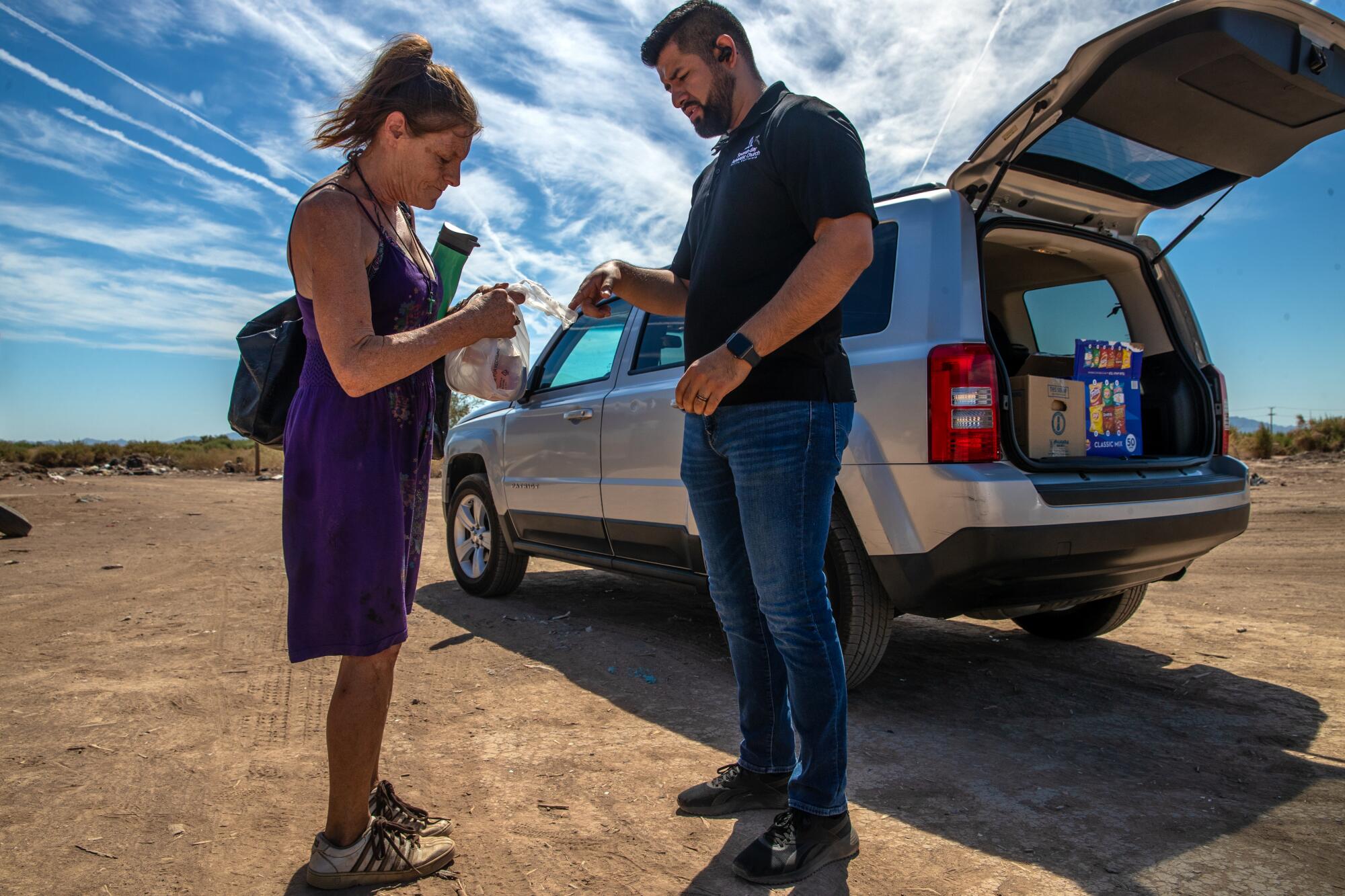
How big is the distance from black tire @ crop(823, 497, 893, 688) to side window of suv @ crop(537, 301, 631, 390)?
1.94 m

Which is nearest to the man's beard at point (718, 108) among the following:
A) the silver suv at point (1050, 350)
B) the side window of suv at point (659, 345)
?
the silver suv at point (1050, 350)

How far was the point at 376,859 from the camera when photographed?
6.57 feet

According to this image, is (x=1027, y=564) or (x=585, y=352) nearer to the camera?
(x=1027, y=564)

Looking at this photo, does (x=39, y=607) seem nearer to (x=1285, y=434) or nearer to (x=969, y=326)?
(x=969, y=326)

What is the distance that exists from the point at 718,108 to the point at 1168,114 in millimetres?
1823

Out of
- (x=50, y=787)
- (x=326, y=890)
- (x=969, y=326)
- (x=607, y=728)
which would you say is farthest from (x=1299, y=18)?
(x=50, y=787)

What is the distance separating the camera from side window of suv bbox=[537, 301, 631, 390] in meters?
4.68

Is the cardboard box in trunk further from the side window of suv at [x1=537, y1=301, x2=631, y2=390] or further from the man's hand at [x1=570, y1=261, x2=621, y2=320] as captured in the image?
the side window of suv at [x1=537, y1=301, x2=631, y2=390]

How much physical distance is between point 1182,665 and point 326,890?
Answer: 3.66 metres

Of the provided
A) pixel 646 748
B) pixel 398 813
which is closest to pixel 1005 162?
pixel 646 748

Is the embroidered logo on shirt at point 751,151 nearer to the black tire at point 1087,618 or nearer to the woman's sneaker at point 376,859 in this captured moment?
the woman's sneaker at point 376,859

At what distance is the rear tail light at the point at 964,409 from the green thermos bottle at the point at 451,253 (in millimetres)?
1569

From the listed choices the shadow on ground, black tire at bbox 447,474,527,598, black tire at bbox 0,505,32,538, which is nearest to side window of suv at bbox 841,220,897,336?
the shadow on ground

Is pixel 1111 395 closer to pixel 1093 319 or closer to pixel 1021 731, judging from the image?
pixel 1093 319
